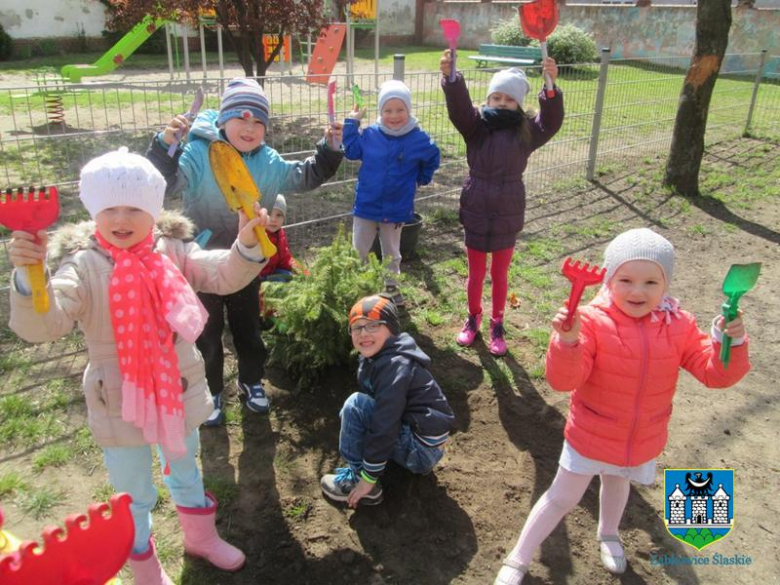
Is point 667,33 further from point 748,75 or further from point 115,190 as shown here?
point 115,190

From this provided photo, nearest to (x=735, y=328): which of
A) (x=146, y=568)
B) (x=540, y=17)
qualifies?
(x=146, y=568)

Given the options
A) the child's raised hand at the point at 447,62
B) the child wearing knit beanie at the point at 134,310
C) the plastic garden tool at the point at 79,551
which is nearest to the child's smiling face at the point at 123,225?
the child wearing knit beanie at the point at 134,310

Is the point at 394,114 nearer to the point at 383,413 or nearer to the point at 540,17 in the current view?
the point at 540,17

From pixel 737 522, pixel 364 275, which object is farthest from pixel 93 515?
pixel 737 522

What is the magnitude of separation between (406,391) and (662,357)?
1.03 m

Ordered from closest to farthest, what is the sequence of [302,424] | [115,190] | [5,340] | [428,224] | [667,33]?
[115,190]
[302,424]
[5,340]
[428,224]
[667,33]

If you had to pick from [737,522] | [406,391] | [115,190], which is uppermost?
[115,190]

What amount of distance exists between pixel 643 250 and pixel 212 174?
1.83m

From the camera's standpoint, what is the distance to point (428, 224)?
6508mm

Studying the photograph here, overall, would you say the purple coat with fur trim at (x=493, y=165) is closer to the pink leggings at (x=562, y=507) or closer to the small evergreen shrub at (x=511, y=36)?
the pink leggings at (x=562, y=507)

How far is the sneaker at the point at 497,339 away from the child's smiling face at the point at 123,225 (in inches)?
104

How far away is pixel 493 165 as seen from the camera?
3.90 meters

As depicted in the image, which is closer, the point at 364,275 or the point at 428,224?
the point at 364,275

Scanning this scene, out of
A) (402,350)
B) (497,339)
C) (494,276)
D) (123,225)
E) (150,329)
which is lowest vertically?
(497,339)
